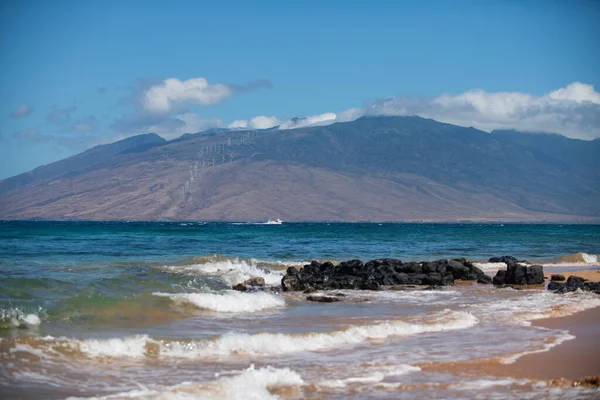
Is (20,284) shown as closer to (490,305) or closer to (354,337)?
(354,337)

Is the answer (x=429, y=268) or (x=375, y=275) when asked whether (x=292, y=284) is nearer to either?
(x=375, y=275)

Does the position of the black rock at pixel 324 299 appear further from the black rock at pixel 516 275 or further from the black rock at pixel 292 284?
the black rock at pixel 516 275

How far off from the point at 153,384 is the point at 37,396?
1.69 m

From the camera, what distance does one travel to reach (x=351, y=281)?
26953 millimetres

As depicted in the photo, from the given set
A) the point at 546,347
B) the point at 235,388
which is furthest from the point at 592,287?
the point at 235,388

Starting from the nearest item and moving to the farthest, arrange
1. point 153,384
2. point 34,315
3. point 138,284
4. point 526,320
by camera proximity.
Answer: point 153,384 → point 34,315 → point 526,320 → point 138,284

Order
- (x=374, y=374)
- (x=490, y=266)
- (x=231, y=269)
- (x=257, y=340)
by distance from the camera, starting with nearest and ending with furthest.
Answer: (x=374, y=374)
(x=257, y=340)
(x=231, y=269)
(x=490, y=266)

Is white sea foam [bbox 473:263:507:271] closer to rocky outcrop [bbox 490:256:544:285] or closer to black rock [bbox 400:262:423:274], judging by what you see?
black rock [bbox 400:262:423:274]

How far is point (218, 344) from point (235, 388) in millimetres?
3298

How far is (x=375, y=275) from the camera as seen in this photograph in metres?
28.6

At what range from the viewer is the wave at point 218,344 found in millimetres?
12789

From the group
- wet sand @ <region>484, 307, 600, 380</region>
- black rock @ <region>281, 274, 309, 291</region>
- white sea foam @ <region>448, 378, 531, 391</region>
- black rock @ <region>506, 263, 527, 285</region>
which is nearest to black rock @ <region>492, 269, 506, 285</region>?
black rock @ <region>506, 263, 527, 285</region>

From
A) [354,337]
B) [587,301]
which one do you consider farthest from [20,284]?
[587,301]

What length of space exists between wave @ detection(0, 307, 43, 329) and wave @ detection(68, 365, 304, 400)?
6093 mm
